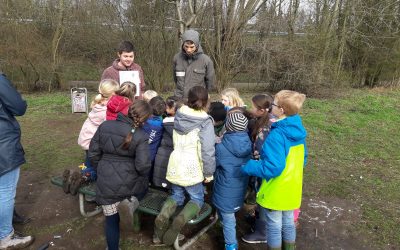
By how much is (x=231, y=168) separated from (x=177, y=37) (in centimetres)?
882

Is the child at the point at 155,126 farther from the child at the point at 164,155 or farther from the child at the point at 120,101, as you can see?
the child at the point at 120,101

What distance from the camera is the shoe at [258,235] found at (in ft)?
11.2

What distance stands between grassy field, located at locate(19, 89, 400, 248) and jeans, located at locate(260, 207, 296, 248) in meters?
1.01

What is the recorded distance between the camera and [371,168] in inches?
208

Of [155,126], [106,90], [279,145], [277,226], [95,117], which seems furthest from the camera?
[95,117]

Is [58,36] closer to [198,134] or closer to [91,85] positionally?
[91,85]

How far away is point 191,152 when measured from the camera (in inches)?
118

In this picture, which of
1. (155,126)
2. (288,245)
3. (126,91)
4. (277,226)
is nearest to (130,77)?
(126,91)

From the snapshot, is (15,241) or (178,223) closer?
(178,223)

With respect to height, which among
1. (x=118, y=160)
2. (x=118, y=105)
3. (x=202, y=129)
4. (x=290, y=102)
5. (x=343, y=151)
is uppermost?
(x=290, y=102)

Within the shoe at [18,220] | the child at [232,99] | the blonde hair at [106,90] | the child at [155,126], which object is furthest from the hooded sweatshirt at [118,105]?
the shoe at [18,220]

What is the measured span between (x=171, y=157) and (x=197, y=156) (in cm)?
22

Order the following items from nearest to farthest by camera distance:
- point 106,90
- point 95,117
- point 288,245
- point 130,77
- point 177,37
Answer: point 288,245 → point 106,90 → point 95,117 → point 130,77 → point 177,37

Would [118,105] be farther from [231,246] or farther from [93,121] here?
[231,246]
